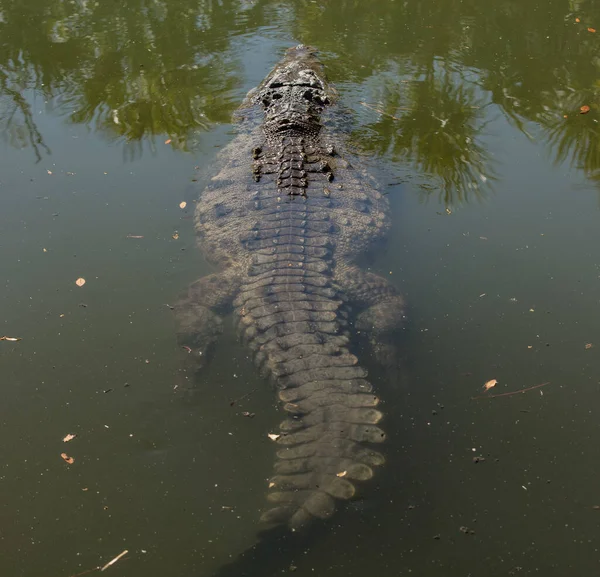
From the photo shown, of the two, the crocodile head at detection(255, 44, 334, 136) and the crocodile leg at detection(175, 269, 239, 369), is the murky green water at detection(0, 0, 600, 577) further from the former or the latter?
the crocodile head at detection(255, 44, 334, 136)

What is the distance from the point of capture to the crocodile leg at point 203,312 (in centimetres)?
407

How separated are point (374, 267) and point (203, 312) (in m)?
1.48

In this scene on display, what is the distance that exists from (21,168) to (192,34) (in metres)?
3.72

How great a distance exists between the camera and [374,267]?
4.79m

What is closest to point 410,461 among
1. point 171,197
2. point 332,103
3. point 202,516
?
point 202,516

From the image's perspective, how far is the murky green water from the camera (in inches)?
122

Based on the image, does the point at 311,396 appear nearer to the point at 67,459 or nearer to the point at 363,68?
the point at 67,459

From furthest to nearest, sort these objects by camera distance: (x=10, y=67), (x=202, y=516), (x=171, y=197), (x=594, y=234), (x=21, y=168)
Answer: (x=10, y=67)
(x=21, y=168)
(x=171, y=197)
(x=594, y=234)
(x=202, y=516)

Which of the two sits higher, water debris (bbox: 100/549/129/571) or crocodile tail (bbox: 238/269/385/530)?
crocodile tail (bbox: 238/269/385/530)

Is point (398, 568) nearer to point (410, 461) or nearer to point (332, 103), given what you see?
point (410, 461)

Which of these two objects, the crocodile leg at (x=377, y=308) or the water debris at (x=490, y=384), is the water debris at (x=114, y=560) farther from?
the water debris at (x=490, y=384)

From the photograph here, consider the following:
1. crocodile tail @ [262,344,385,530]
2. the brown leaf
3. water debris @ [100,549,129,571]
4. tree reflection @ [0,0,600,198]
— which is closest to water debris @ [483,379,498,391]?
crocodile tail @ [262,344,385,530]

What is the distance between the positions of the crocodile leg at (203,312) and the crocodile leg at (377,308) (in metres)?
0.87

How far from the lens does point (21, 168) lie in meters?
5.92
